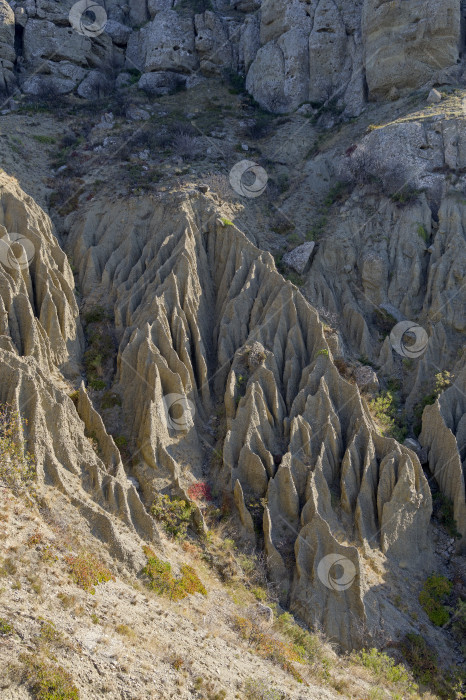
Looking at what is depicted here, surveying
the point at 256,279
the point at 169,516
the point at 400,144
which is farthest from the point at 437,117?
the point at 169,516

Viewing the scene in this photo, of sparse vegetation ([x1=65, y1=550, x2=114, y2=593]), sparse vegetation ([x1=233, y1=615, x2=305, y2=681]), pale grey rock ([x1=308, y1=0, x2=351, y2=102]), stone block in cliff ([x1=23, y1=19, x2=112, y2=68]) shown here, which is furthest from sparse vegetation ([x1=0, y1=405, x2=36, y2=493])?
stone block in cliff ([x1=23, y1=19, x2=112, y2=68])

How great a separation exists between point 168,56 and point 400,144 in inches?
1076

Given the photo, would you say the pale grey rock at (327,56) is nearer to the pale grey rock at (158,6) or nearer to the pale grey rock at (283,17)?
the pale grey rock at (283,17)

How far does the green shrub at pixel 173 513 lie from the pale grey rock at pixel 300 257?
55.5 ft

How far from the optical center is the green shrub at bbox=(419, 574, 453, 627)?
814 inches

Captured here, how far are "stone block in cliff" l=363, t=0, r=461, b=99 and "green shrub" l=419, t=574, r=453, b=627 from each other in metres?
36.5

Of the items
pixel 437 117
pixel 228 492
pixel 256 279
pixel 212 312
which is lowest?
pixel 228 492

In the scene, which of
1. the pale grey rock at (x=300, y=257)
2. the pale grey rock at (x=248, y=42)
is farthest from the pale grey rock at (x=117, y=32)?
the pale grey rock at (x=300, y=257)

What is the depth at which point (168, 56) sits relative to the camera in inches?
2078

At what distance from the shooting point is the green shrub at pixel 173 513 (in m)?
20.6

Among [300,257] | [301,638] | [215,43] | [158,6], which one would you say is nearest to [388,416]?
[300,257]

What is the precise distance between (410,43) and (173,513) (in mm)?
40093

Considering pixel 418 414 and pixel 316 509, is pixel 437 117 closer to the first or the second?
pixel 418 414

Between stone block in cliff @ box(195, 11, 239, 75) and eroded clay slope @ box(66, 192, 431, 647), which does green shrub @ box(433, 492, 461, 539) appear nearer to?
eroded clay slope @ box(66, 192, 431, 647)
